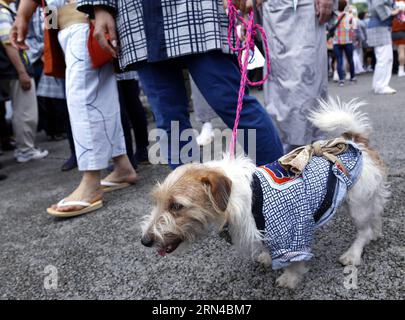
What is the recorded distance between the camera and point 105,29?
2223 mm

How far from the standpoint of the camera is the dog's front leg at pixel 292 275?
168 centimetres

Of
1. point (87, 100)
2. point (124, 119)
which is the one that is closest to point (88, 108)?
point (87, 100)

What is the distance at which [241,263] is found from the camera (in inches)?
76.6

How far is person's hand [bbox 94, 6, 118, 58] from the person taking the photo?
219 cm

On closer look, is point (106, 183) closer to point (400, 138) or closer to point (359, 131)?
point (359, 131)

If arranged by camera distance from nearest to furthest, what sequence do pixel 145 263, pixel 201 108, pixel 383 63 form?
1. pixel 145 263
2. pixel 201 108
3. pixel 383 63

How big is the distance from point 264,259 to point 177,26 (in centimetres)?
131

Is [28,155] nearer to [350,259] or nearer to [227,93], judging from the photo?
[227,93]

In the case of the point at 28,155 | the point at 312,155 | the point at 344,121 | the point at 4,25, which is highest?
the point at 4,25

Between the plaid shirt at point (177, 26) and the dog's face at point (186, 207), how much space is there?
756mm

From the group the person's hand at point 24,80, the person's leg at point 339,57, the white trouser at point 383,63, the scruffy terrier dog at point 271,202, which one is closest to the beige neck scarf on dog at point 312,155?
the scruffy terrier dog at point 271,202

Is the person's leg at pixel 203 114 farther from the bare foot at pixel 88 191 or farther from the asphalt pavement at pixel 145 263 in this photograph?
the bare foot at pixel 88 191
